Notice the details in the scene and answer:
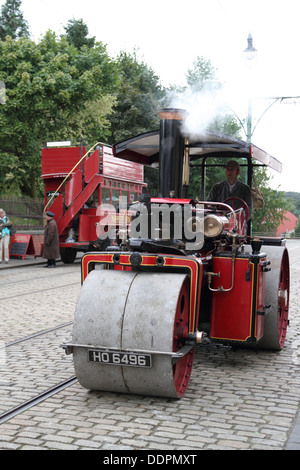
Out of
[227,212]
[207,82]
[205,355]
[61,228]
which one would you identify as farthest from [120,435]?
[61,228]

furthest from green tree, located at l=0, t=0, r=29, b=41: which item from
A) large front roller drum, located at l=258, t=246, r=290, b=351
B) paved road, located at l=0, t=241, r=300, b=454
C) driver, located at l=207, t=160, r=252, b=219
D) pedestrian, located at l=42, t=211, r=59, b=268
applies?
large front roller drum, located at l=258, t=246, r=290, b=351

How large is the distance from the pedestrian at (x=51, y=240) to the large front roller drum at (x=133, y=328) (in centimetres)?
1128

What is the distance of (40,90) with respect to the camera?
20078 millimetres

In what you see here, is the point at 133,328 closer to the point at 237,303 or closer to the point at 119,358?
the point at 119,358

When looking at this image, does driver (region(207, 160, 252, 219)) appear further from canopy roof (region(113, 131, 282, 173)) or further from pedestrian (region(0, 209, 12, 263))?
pedestrian (region(0, 209, 12, 263))

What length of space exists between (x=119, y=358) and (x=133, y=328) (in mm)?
243

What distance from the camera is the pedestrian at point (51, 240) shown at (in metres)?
15.7

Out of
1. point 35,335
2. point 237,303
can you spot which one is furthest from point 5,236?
point 237,303

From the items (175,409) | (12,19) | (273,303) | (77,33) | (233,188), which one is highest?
(12,19)

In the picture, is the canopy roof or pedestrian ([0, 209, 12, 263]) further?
pedestrian ([0, 209, 12, 263])

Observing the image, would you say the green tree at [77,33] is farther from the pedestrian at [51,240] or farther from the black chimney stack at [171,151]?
the black chimney stack at [171,151]

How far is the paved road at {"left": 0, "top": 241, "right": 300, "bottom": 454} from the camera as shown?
3.72 metres

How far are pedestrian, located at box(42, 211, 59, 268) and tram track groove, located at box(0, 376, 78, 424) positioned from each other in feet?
35.5

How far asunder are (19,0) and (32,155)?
85.4ft
